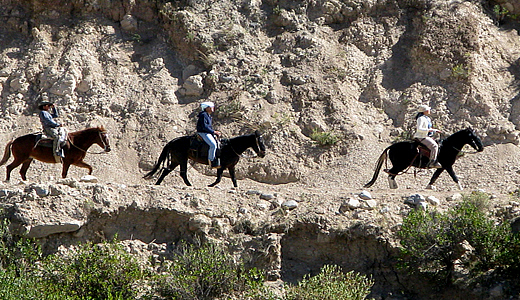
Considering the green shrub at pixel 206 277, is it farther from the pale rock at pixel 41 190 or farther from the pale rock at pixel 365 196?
the pale rock at pixel 365 196

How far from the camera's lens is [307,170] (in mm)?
19047

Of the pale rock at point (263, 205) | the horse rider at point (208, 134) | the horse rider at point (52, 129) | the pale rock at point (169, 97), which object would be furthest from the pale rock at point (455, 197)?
the pale rock at point (169, 97)

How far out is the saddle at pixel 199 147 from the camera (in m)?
16.1

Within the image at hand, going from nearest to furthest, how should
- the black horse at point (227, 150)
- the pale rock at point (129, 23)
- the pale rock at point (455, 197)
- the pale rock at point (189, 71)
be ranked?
the pale rock at point (455, 197)
the black horse at point (227, 150)
the pale rock at point (189, 71)
the pale rock at point (129, 23)

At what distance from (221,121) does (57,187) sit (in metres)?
7.98

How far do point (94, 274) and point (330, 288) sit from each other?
153 inches

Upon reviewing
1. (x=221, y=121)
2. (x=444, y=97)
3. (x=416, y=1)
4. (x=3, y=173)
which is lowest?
(x=3, y=173)

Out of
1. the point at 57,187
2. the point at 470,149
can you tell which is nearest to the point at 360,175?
the point at 470,149

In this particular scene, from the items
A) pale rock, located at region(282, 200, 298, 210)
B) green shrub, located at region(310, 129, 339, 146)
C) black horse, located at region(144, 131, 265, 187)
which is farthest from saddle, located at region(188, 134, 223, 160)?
green shrub, located at region(310, 129, 339, 146)

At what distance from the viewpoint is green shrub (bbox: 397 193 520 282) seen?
39.7 ft

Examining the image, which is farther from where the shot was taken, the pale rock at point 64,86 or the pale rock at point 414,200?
the pale rock at point 64,86

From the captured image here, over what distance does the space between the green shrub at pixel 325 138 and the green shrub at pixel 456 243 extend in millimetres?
6972

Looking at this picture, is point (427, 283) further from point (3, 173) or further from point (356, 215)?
point (3, 173)

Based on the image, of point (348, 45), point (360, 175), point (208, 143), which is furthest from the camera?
point (348, 45)
